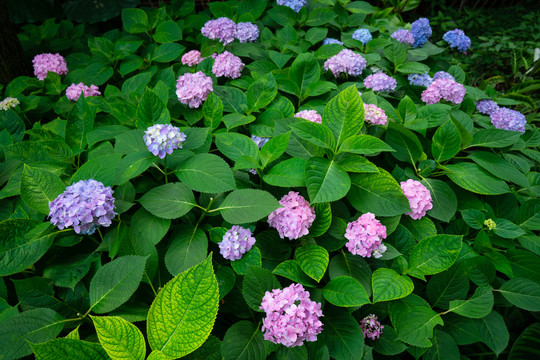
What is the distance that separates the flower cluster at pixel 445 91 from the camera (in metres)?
2.01

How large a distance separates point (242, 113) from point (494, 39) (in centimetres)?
465

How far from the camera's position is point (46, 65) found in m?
2.31

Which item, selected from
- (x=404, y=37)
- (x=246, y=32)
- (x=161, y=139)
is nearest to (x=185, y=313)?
(x=161, y=139)

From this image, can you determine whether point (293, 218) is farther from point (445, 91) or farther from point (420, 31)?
point (420, 31)

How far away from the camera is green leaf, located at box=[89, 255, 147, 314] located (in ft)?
3.34

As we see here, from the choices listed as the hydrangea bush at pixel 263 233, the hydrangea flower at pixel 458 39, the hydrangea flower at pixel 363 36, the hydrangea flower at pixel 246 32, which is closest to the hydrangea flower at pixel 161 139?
the hydrangea bush at pixel 263 233

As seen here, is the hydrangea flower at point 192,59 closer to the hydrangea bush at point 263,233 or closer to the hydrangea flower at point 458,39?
the hydrangea bush at point 263,233

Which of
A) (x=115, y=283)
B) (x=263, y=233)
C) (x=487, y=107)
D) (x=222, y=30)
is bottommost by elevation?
(x=487, y=107)

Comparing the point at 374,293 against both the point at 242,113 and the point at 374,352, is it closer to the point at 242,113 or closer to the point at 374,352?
the point at 374,352

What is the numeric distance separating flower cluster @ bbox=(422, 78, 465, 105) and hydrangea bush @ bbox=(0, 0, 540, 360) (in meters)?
0.20

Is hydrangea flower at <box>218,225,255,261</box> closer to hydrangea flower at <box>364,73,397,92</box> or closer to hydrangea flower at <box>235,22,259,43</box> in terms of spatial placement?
hydrangea flower at <box>364,73,397,92</box>

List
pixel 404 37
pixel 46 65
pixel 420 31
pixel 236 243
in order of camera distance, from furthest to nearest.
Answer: pixel 420 31 → pixel 404 37 → pixel 46 65 → pixel 236 243

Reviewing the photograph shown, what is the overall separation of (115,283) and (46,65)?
6.48 feet

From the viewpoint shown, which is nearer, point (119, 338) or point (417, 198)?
point (119, 338)
